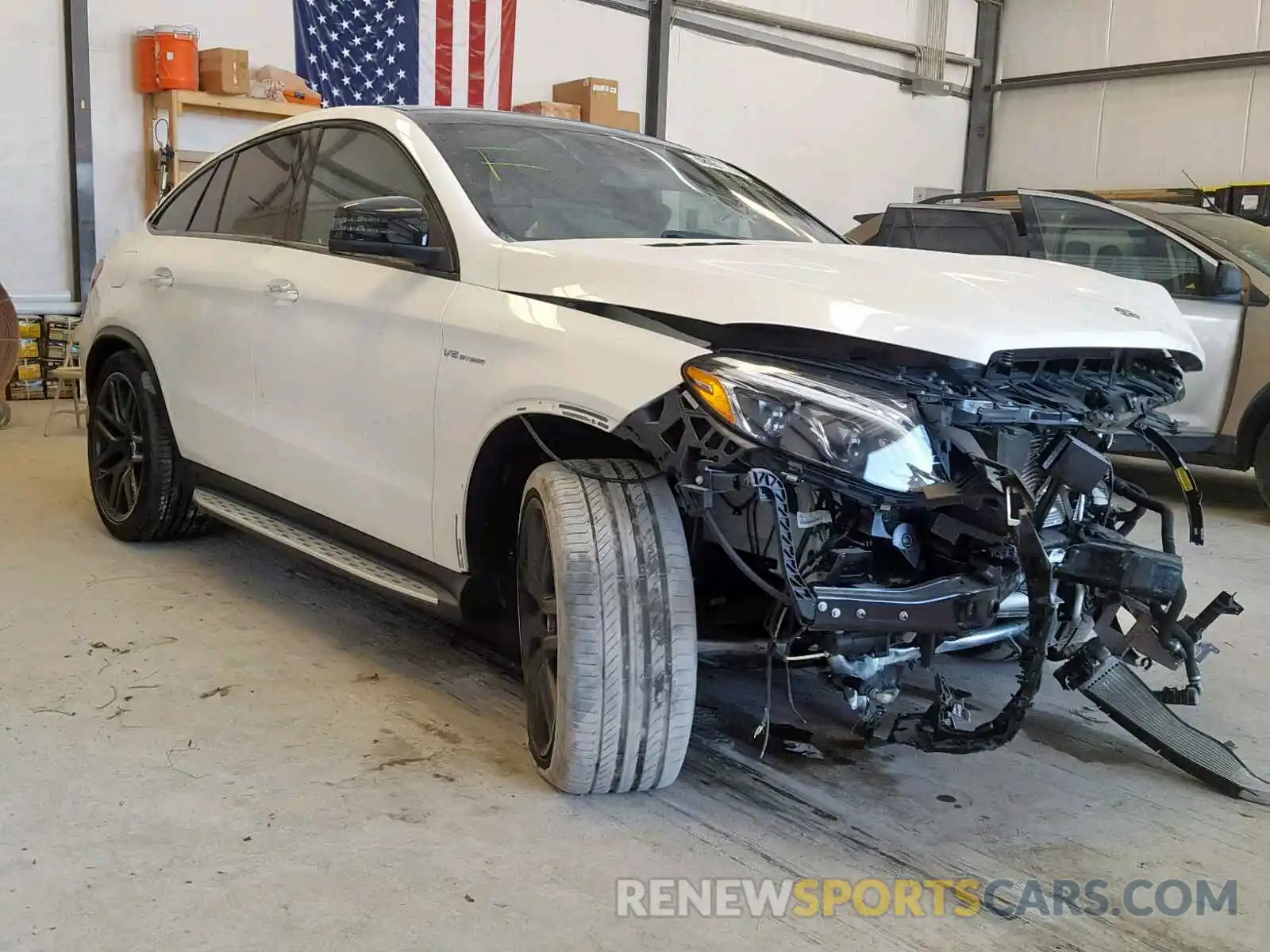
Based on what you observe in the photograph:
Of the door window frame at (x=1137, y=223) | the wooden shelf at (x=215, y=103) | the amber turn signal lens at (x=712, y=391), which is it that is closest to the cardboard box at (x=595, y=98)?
the wooden shelf at (x=215, y=103)

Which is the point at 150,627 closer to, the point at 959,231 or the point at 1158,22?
the point at 959,231

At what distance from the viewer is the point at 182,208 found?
4.20 metres

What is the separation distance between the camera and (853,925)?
2.05 metres

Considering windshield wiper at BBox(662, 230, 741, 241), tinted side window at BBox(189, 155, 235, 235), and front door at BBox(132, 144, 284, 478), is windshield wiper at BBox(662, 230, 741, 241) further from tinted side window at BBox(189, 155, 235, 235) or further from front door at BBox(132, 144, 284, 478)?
tinted side window at BBox(189, 155, 235, 235)

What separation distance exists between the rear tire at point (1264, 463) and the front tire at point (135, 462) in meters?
4.76

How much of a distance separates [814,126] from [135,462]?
10.8 m

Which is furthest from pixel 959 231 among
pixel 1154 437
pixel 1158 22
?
pixel 1158 22

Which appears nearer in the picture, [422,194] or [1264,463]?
[422,194]

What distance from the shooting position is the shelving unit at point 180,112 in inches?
328

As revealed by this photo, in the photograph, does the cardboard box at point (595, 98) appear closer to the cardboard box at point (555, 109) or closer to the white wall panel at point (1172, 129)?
the cardboard box at point (555, 109)

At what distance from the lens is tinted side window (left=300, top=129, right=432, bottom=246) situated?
10.1 feet

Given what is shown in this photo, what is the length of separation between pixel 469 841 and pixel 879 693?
0.86 m

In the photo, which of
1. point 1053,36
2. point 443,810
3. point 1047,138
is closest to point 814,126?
point 1047,138

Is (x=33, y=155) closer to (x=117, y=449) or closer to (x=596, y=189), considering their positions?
(x=117, y=449)
